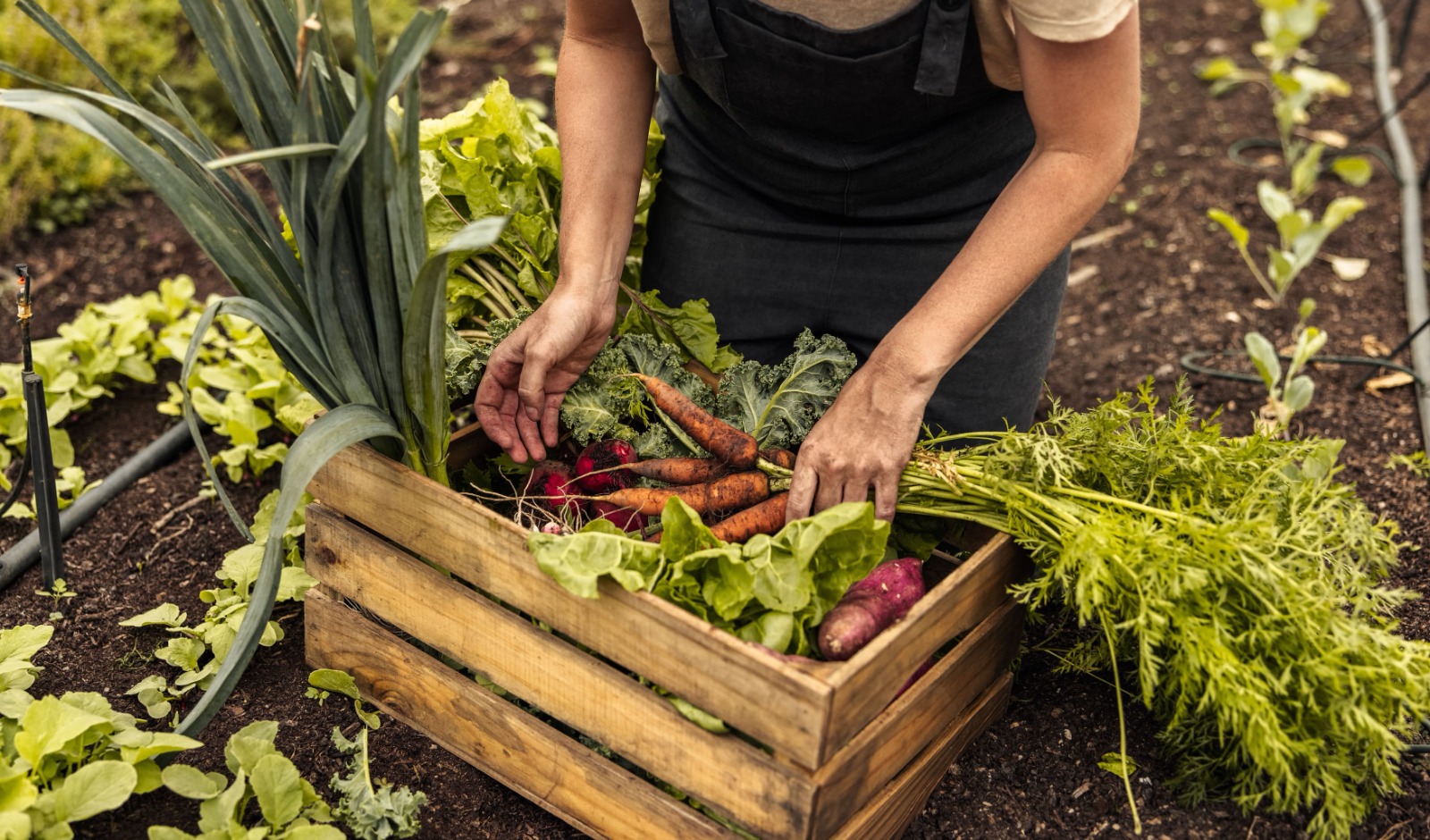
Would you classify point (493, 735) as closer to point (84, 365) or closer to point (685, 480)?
point (685, 480)

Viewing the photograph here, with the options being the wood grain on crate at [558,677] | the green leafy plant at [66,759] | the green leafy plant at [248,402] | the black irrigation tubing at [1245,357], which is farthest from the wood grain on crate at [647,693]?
the black irrigation tubing at [1245,357]

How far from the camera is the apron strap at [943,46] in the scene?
5.62 ft

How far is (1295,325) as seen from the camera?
10.7 ft

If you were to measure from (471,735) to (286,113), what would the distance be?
0.98m

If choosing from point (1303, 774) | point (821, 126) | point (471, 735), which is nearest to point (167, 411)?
point (471, 735)

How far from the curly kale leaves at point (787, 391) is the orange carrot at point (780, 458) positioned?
50mm

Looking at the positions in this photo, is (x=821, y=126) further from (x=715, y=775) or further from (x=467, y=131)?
(x=715, y=775)

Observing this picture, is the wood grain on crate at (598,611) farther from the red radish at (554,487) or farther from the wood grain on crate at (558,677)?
the red radish at (554,487)

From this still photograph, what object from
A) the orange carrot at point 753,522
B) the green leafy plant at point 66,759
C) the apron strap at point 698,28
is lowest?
the green leafy plant at point 66,759

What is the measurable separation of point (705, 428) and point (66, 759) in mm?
1067

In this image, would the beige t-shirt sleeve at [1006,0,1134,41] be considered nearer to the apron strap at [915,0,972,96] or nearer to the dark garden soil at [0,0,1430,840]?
the apron strap at [915,0,972,96]

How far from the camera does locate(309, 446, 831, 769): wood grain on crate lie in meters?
1.47

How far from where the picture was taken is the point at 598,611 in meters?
1.61

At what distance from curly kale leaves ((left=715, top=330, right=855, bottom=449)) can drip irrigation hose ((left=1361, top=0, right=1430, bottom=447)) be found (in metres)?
1.56
